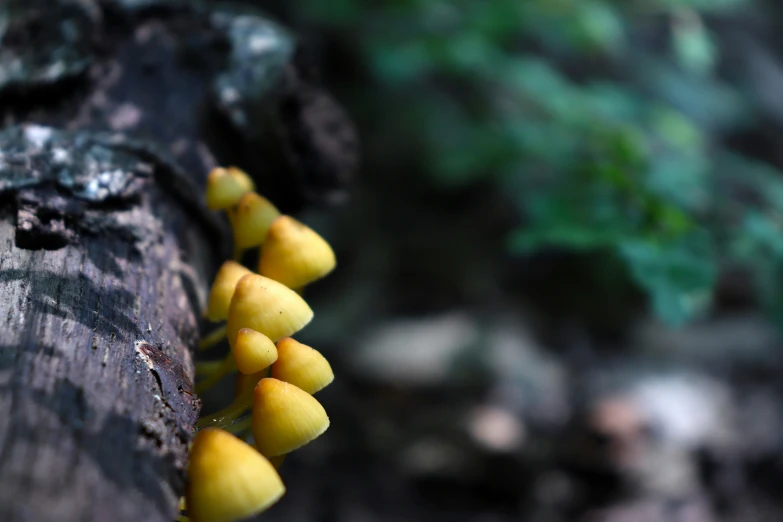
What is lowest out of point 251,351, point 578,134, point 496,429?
point 251,351

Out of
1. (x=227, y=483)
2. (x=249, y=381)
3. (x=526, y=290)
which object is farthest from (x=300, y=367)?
(x=526, y=290)

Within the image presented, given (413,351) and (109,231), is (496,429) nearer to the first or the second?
(413,351)

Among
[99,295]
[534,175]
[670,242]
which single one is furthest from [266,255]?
[534,175]

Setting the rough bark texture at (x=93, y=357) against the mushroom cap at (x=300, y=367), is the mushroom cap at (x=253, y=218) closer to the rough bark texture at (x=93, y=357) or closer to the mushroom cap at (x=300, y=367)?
the rough bark texture at (x=93, y=357)

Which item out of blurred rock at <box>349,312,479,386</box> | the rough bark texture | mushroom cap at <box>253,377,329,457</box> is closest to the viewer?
the rough bark texture

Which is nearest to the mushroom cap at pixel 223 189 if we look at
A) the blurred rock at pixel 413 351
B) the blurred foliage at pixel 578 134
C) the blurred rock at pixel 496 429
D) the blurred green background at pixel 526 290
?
the blurred foliage at pixel 578 134

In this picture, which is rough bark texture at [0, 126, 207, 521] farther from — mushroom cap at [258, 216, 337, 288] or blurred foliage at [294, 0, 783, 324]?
blurred foliage at [294, 0, 783, 324]

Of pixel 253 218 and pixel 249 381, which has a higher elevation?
pixel 253 218

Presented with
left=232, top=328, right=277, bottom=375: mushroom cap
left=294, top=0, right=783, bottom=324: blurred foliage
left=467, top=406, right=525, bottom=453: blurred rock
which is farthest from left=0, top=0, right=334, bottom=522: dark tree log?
left=467, top=406, right=525, bottom=453: blurred rock
